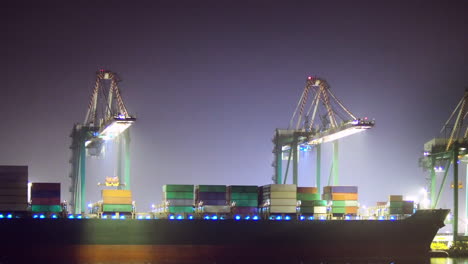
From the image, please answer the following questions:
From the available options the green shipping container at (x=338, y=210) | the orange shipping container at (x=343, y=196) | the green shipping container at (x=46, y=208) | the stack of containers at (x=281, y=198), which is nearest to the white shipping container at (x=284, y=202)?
the stack of containers at (x=281, y=198)

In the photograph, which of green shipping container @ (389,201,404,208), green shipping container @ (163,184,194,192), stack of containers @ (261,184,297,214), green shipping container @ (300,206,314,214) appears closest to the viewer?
green shipping container @ (163,184,194,192)

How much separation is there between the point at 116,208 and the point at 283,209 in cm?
1012

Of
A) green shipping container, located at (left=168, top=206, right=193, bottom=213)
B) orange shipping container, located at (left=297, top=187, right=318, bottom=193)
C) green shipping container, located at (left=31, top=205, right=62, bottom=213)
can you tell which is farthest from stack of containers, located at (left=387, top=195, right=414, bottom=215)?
green shipping container, located at (left=31, top=205, right=62, bottom=213)

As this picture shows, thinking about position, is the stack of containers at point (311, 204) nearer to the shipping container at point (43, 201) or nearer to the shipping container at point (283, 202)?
the shipping container at point (283, 202)

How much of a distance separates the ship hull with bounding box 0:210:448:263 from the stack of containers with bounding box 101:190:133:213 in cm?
74

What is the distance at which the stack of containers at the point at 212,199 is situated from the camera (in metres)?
45.8

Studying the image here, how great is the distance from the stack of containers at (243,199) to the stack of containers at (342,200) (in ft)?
16.1

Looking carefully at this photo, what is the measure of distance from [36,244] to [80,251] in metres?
2.57

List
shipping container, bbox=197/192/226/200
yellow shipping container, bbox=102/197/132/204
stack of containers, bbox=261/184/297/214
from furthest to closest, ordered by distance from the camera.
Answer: stack of containers, bbox=261/184/297/214 → shipping container, bbox=197/192/226/200 → yellow shipping container, bbox=102/197/132/204

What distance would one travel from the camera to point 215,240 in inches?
1823

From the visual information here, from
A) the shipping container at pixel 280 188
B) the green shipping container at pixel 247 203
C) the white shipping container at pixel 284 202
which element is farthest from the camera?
the green shipping container at pixel 247 203

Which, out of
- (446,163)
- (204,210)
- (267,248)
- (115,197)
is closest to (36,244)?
(115,197)

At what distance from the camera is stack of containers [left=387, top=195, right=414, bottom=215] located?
48.9 meters

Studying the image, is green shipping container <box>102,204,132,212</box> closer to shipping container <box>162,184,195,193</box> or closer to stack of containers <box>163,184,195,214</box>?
stack of containers <box>163,184,195,214</box>
